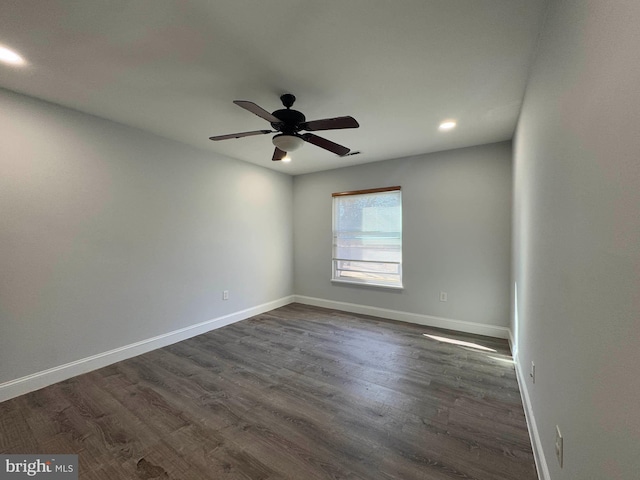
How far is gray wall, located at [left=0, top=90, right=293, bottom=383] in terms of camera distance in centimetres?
224

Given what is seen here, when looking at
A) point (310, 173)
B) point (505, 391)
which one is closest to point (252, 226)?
point (310, 173)

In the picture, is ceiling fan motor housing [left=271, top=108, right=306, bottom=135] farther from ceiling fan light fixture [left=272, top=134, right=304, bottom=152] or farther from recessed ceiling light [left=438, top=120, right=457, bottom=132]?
recessed ceiling light [left=438, top=120, right=457, bottom=132]

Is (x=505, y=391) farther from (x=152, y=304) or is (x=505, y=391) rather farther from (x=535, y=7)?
(x=152, y=304)

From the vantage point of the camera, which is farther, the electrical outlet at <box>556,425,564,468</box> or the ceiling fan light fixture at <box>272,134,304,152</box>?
the ceiling fan light fixture at <box>272,134,304,152</box>

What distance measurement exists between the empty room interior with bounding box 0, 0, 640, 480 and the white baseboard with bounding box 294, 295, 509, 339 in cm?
3

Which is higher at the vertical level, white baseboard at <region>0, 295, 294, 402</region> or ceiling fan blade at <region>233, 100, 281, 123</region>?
ceiling fan blade at <region>233, 100, 281, 123</region>

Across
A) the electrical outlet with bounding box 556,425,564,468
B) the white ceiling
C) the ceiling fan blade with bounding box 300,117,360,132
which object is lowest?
the electrical outlet with bounding box 556,425,564,468

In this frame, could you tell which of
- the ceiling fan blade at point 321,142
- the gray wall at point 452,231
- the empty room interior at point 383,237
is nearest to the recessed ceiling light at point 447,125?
the empty room interior at point 383,237

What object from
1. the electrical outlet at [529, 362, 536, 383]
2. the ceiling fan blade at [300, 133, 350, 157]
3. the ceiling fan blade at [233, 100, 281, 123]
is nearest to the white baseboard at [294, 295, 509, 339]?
the electrical outlet at [529, 362, 536, 383]

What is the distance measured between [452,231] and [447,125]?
1467 millimetres

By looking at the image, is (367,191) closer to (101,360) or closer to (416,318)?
(416,318)

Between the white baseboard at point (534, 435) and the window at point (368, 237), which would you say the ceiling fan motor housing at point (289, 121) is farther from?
the white baseboard at point (534, 435)

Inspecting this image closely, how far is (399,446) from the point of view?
1.67 m

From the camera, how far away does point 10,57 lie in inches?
70.0
